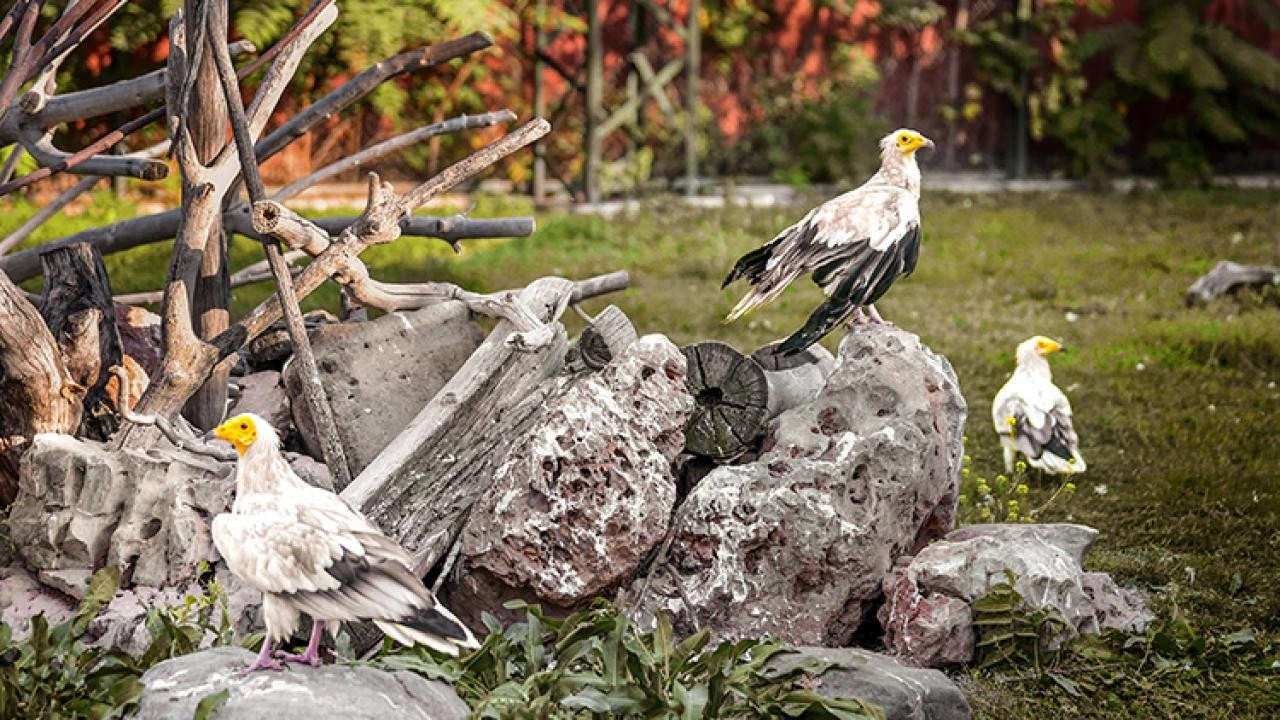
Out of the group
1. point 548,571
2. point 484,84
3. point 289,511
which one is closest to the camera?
point 289,511

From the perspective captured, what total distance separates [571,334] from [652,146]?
635 centimetres

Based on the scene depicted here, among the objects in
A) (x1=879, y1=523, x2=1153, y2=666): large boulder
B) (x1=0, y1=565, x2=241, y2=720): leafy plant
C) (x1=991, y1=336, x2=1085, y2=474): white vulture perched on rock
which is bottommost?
(x1=991, y1=336, x2=1085, y2=474): white vulture perched on rock

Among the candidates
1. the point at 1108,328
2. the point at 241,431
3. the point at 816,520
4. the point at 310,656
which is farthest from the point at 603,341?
the point at 1108,328

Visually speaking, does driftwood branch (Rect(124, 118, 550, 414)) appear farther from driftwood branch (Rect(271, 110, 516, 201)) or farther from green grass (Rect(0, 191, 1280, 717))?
green grass (Rect(0, 191, 1280, 717))

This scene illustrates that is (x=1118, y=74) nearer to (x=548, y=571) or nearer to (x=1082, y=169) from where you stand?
(x=1082, y=169)

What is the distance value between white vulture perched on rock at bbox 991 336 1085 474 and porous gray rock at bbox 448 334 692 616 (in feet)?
7.76

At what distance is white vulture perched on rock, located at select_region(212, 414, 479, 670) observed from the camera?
3.95 metres

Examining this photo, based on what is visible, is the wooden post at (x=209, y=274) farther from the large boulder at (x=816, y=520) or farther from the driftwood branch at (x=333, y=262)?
the large boulder at (x=816, y=520)

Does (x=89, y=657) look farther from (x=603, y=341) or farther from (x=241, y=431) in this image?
(x=603, y=341)

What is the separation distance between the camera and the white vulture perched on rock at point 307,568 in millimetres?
3951

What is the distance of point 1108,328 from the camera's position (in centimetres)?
944

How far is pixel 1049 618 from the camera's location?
4.76 metres

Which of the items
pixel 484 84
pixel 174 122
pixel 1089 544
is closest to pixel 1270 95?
pixel 484 84

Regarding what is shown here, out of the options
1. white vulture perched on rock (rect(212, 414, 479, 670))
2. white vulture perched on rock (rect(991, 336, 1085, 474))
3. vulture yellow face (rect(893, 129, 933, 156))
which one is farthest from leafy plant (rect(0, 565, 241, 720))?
white vulture perched on rock (rect(991, 336, 1085, 474))
